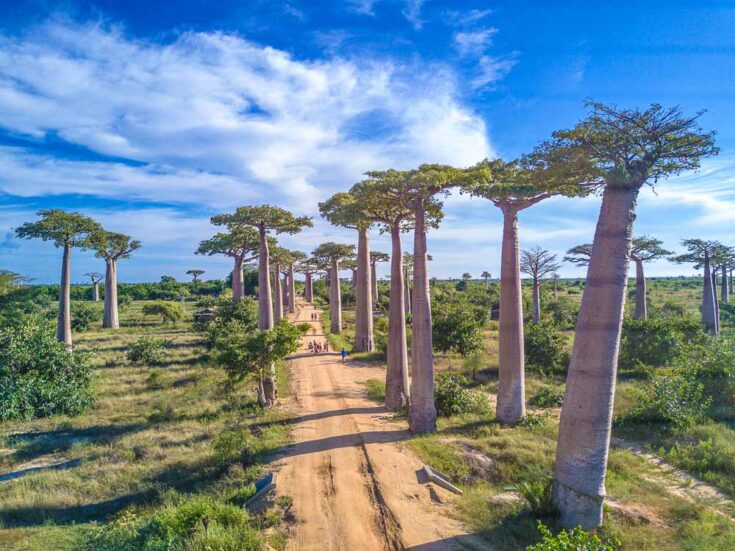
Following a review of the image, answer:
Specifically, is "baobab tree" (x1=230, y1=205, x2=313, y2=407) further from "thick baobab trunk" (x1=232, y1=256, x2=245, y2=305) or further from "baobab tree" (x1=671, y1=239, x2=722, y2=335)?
"baobab tree" (x1=671, y1=239, x2=722, y2=335)

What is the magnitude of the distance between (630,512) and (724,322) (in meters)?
29.4

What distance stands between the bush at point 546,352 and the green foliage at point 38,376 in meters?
15.9

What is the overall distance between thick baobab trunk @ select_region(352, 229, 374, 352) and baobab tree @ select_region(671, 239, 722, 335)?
16.1 m

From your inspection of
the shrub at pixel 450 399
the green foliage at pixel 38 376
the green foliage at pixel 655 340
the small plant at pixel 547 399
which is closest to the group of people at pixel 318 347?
the green foliage at pixel 38 376

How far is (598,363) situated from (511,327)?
4.47 meters

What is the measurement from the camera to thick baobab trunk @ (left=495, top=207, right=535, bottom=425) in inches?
401

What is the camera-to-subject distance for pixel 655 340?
16.5 m

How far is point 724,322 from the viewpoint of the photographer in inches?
1115

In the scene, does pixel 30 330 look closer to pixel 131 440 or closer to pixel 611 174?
pixel 131 440

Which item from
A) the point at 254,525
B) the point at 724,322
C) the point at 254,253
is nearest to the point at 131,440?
the point at 254,525

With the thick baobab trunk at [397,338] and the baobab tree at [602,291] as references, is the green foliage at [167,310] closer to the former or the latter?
the thick baobab trunk at [397,338]

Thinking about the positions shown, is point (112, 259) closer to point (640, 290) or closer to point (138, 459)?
point (138, 459)

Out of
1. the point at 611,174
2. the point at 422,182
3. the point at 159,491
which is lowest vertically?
the point at 159,491

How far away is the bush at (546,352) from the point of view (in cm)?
1673
